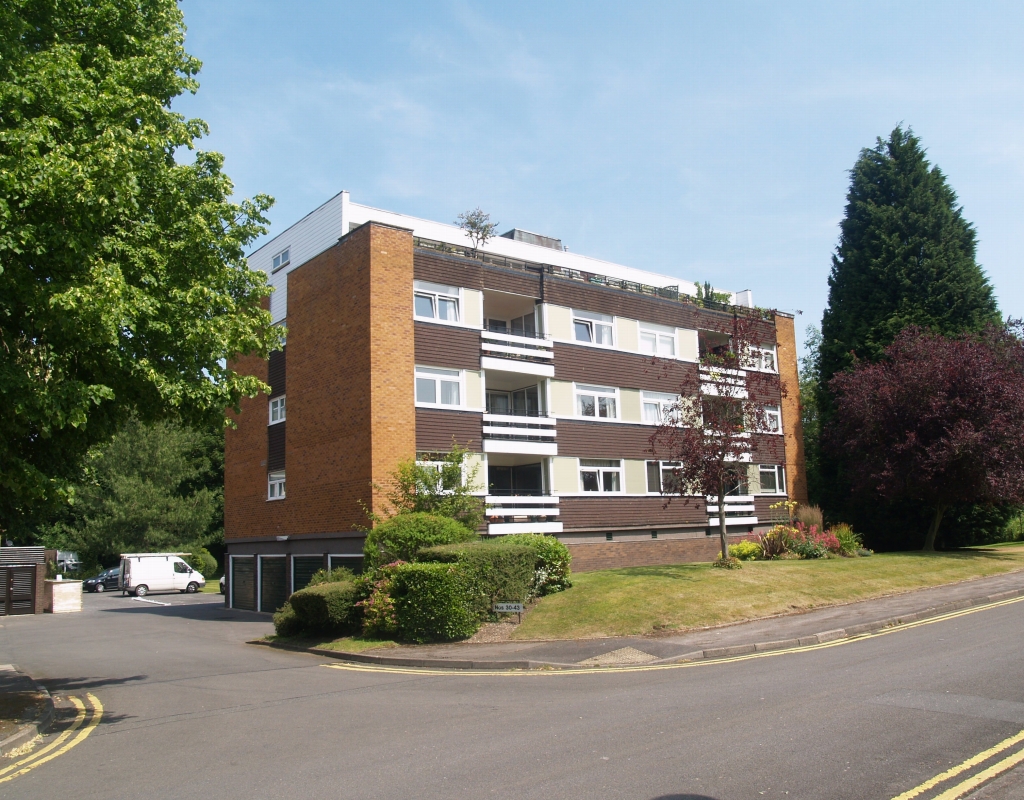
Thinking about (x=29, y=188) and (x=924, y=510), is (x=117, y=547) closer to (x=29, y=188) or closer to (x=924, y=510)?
(x=924, y=510)

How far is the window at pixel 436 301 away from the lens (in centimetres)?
2592

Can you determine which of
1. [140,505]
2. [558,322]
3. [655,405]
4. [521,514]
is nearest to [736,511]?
[655,405]

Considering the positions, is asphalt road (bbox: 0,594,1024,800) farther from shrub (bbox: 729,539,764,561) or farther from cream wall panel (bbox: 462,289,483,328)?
cream wall panel (bbox: 462,289,483,328)

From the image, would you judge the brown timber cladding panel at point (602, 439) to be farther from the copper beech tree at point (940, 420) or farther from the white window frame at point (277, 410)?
the white window frame at point (277, 410)

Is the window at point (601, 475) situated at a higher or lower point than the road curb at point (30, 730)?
higher

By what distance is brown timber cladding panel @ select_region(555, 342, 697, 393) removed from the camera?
93.5ft

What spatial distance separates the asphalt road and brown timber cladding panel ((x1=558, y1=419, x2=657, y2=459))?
45.7 feet

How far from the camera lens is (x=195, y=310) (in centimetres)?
1180

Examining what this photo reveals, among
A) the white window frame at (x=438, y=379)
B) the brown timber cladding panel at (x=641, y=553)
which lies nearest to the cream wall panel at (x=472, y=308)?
the white window frame at (x=438, y=379)

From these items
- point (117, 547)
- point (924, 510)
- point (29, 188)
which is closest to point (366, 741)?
point (29, 188)

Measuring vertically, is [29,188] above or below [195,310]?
above

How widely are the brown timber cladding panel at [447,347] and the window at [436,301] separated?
1.49 feet

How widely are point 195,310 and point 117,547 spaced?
50326mm

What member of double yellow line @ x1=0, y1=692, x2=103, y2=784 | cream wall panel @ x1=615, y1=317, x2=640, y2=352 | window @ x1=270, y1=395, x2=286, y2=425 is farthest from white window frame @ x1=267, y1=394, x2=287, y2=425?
double yellow line @ x1=0, y1=692, x2=103, y2=784
